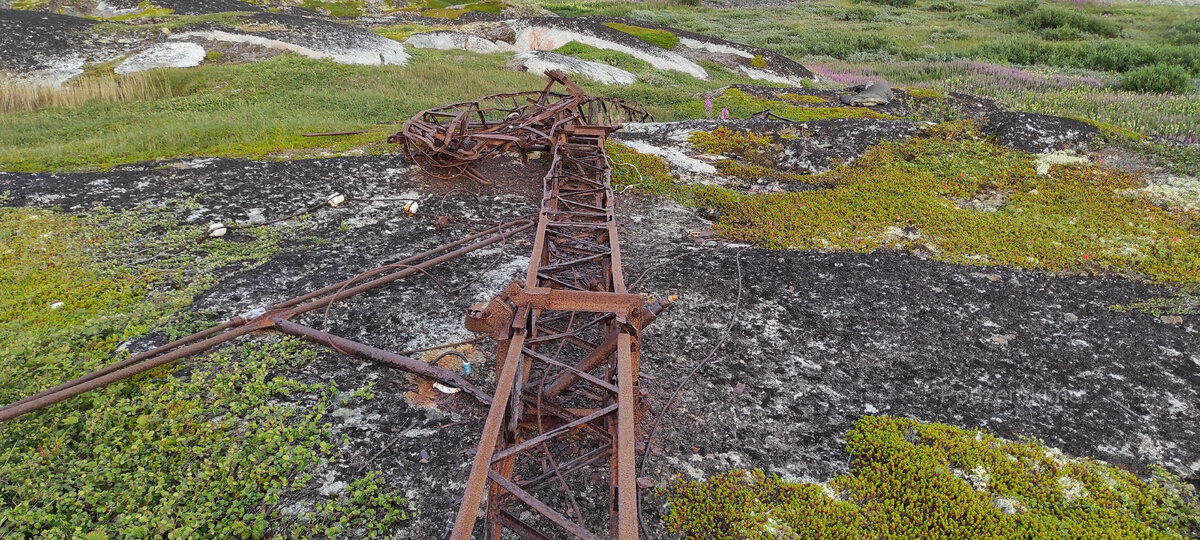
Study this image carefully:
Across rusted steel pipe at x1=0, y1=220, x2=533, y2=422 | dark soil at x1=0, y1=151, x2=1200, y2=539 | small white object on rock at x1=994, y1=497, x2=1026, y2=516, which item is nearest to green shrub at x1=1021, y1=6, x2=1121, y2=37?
dark soil at x1=0, y1=151, x2=1200, y2=539

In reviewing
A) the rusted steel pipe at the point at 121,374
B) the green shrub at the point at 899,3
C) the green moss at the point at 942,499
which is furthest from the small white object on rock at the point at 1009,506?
the green shrub at the point at 899,3

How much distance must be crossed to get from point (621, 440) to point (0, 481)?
15.3 feet

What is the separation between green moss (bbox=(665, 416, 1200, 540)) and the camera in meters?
3.98

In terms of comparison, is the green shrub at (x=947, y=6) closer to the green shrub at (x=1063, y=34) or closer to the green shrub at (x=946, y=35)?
the green shrub at (x=946, y=35)

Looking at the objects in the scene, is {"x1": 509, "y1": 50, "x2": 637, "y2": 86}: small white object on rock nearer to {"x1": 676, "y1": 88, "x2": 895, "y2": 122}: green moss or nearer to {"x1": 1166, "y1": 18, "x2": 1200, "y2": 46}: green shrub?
{"x1": 676, "y1": 88, "x2": 895, "y2": 122}: green moss

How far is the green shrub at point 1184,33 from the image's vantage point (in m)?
42.0

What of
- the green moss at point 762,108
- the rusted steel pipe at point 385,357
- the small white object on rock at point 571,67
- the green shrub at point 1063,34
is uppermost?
the green shrub at point 1063,34

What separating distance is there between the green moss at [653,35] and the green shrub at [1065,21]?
41.1m

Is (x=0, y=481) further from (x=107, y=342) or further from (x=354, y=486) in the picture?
(x=354, y=486)

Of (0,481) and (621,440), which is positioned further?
(0,481)

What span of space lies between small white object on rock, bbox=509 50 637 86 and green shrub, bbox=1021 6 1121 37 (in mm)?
50285

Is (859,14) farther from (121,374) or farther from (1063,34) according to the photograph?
(121,374)

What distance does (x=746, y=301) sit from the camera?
6.79 m

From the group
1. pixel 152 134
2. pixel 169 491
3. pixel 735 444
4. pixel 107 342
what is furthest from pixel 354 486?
pixel 152 134
